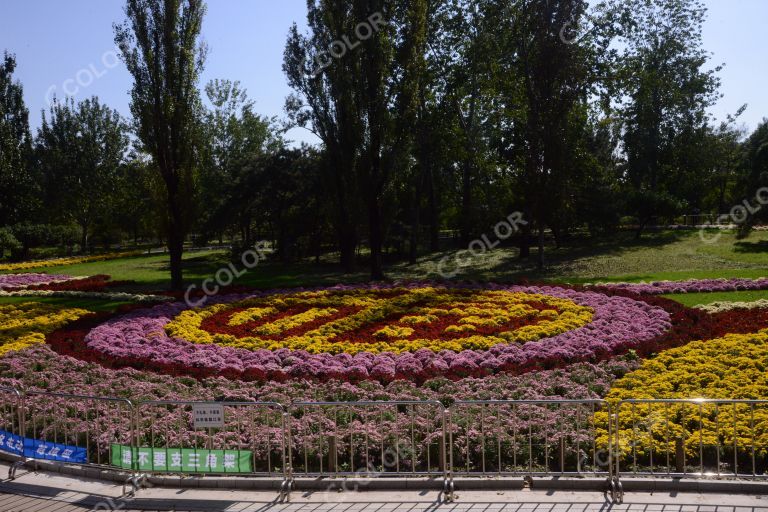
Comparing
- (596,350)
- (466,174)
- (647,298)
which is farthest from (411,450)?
(466,174)

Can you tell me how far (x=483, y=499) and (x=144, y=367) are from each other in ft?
22.4

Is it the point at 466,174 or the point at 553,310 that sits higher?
the point at 466,174

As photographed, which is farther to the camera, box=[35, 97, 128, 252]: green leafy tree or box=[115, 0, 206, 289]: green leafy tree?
box=[35, 97, 128, 252]: green leafy tree

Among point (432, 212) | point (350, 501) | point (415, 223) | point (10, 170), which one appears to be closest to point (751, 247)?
point (415, 223)

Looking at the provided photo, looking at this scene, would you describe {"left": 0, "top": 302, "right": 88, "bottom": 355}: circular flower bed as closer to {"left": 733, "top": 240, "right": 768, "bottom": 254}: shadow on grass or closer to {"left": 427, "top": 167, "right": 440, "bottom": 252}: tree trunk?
{"left": 427, "top": 167, "right": 440, "bottom": 252}: tree trunk

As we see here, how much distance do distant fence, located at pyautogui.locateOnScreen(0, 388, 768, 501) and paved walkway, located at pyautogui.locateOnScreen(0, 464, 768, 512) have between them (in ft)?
0.67

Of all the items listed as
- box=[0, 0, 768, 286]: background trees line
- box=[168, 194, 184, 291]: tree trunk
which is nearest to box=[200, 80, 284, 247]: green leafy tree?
box=[0, 0, 768, 286]: background trees line

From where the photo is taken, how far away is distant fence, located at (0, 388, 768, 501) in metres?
6.56

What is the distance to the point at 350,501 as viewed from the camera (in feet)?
20.6

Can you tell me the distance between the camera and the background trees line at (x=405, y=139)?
21.2m

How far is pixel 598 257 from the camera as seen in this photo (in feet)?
88.3

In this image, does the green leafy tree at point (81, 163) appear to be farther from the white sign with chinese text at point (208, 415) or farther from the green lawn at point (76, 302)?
the white sign with chinese text at point (208, 415)

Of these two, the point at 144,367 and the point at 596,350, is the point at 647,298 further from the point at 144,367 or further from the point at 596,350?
the point at 144,367

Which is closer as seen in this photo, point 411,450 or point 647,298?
point 411,450
